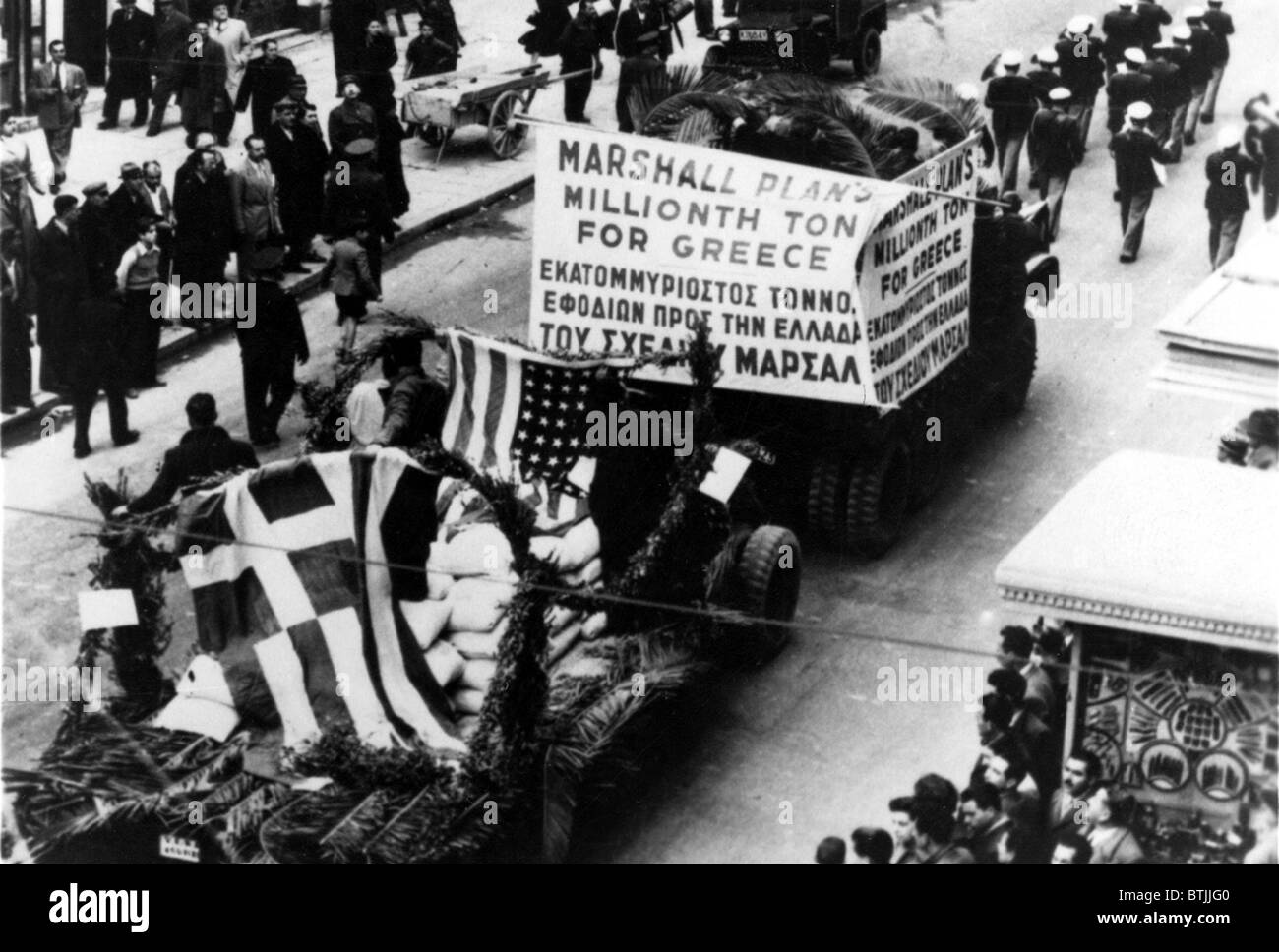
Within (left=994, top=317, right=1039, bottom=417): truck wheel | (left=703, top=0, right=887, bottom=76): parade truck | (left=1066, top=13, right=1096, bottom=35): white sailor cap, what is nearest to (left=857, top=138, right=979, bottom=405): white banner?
(left=994, top=317, right=1039, bottom=417): truck wheel

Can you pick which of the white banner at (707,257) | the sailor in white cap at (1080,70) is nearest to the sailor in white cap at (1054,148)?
the sailor in white cap at (1080,70)

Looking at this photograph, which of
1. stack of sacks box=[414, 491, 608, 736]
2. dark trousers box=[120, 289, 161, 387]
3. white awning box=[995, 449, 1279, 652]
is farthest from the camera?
dark trousers box=[120, 289, 161, 387]

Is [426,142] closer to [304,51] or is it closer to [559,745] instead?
[304,51]

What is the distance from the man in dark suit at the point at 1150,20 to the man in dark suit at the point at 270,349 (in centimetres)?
1005

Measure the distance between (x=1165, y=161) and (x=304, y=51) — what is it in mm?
9852

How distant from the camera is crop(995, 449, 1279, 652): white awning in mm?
10562

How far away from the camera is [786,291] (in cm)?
1442

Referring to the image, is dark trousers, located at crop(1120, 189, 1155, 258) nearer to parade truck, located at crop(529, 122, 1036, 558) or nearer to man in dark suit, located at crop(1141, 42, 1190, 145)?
man in dark suit, located at crop(1141, 42, 1190, 145)

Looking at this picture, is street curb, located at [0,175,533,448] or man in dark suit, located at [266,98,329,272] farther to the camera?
man in dark suit, located at [266,98,329,272]

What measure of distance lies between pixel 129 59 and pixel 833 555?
10556 millimetres

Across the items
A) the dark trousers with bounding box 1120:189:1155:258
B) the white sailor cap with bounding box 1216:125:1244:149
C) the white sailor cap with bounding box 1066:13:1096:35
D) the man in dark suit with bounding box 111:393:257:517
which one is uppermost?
the white sailor cap with bounding box 1066:13:1096:35

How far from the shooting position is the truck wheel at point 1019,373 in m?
16.8

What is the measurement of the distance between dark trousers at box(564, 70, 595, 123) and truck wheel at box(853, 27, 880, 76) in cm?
354
